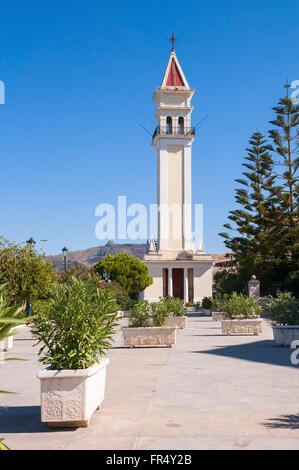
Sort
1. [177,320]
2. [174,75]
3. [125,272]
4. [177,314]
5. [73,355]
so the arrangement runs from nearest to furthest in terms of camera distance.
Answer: [73,355] → [177,314] → [177,320] → [125,272] → [174,75]

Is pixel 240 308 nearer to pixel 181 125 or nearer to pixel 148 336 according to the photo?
pixel 148 336

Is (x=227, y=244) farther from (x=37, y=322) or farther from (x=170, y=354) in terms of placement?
(x=37, y=322)

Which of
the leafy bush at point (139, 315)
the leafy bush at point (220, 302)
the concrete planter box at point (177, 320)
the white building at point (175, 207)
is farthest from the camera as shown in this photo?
the white building at point (175, 207)

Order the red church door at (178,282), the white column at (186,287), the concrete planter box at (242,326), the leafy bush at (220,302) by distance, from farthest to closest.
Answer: the red church door at (178,282), the white column at (186,287), the leafy bush at (220,302), the concrete planter box at (242,326)

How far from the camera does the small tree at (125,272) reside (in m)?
48.0

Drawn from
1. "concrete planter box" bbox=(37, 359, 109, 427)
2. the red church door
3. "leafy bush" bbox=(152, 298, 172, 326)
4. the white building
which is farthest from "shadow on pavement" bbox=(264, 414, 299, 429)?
the red church door

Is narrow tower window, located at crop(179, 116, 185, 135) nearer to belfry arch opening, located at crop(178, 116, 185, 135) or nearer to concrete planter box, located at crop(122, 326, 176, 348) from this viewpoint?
belfry arch opening, located at crop(178, 116, 185, 135)

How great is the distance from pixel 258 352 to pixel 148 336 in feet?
11.1

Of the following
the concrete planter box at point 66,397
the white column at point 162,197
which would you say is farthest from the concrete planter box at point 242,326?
the white column at point 162,197

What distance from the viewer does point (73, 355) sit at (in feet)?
20.7

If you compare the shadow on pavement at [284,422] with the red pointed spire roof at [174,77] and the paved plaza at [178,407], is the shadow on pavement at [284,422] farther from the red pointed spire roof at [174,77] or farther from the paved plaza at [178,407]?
the red pointed spire roof at [174,77]

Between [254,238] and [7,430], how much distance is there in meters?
39.1

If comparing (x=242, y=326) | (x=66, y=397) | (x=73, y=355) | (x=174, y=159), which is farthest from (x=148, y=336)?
(x=174, y=159)
